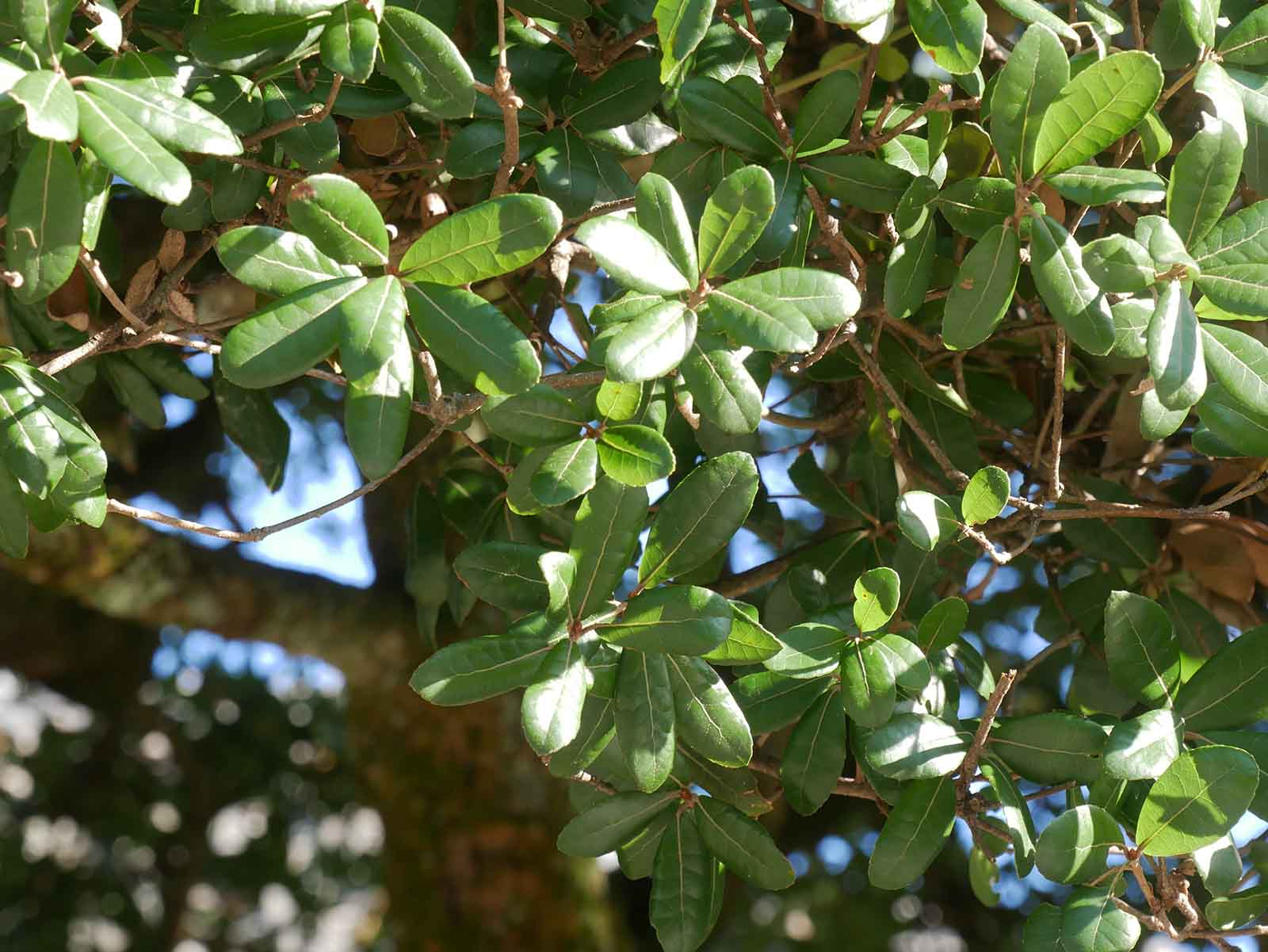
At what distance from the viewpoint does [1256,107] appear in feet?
2.81

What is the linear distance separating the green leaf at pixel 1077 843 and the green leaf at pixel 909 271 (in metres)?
0.39

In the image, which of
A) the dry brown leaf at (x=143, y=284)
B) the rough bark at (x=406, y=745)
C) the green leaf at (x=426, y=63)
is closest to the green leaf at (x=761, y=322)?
the green leaf at (x=426, y=63)

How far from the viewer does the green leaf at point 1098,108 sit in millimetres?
769

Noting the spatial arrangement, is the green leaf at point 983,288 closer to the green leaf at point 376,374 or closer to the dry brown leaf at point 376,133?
the green leaf at point 376,374

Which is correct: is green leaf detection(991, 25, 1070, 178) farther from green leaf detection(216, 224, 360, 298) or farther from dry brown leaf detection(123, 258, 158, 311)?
dry brown leaf detection(123, 258, 158, 311)

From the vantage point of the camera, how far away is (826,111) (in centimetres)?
91

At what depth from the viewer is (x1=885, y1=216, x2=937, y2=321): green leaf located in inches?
34.8

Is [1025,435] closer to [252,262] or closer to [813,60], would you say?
[813,60]

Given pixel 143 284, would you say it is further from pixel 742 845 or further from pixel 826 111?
pixel 742 845

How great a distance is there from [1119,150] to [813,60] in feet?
2.16

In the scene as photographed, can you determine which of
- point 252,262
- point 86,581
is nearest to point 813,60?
point 252,262

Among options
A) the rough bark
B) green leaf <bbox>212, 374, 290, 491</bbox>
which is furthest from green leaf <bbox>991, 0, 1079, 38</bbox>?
the rough bark

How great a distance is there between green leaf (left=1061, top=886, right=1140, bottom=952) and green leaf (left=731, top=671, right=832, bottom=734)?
0.24 meters

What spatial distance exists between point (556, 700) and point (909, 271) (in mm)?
416
